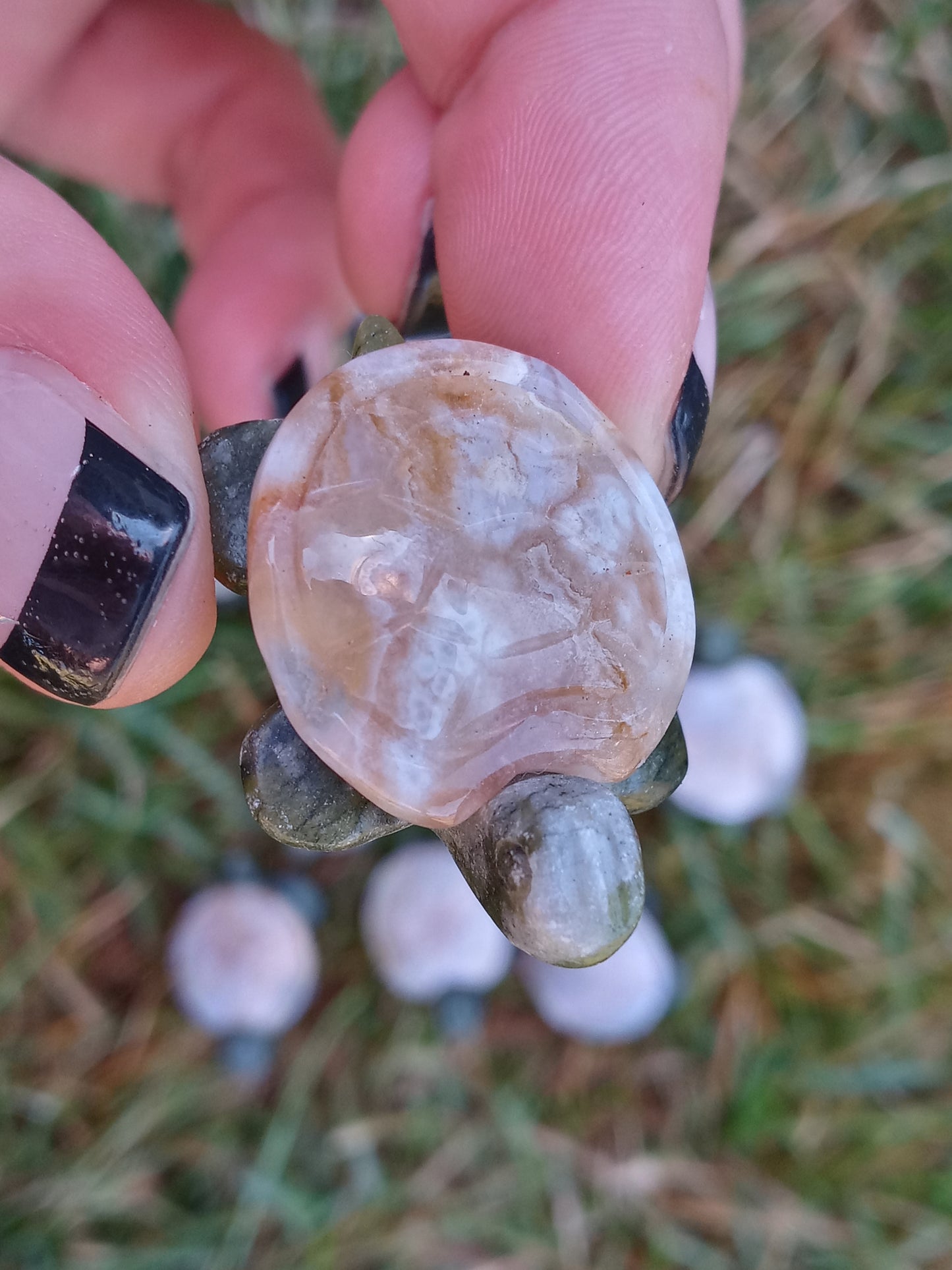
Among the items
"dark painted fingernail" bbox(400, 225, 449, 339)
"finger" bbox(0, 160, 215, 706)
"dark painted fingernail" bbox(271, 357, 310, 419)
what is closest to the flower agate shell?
"finger" bbox(0, 160, 215, 706)

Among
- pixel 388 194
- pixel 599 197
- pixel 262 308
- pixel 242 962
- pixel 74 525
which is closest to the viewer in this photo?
pixel 74 525

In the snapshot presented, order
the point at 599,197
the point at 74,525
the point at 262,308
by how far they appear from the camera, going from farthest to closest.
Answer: the point at 262,308 < the point at 599,197 < the point at 74,525

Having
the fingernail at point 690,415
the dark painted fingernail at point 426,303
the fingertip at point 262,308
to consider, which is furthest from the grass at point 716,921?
the fingernail at point 690,415

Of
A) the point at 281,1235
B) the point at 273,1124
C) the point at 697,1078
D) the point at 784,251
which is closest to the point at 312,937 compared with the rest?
the point at 273,1124

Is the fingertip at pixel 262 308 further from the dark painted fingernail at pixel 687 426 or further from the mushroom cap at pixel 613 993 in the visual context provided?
the mushroom cap at pixel 613 993

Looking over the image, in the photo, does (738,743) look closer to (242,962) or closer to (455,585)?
(242,962)

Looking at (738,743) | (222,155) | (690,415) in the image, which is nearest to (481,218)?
(690,415)

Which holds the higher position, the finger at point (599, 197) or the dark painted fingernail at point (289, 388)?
the finger at point (599, 197)
